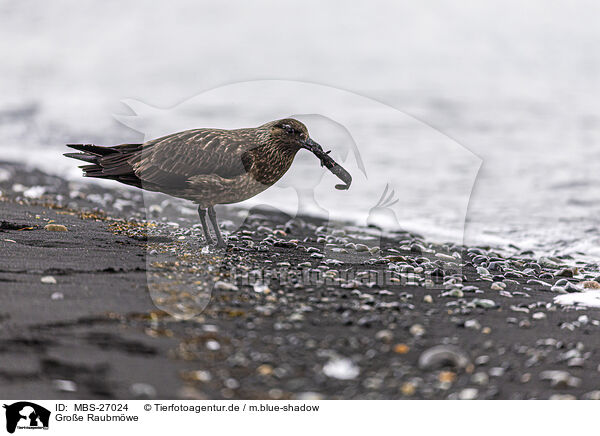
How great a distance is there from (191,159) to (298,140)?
1.03 m

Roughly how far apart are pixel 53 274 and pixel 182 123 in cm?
A: 364

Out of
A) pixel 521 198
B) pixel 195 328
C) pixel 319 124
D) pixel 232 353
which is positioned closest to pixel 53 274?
pixel 195 328

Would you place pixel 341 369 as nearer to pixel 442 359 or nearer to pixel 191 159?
pixel 442 359

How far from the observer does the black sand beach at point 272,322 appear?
12.5 feet

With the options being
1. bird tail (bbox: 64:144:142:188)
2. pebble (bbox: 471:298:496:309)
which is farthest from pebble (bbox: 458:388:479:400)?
bird tail (bbox: 64:144:142:188)

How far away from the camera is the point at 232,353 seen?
4.05m

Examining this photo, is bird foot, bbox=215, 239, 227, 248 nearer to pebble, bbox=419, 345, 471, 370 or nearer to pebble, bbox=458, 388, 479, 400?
pebble, bbox=419, 345, 471, 370

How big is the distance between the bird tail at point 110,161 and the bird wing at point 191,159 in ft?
0.23

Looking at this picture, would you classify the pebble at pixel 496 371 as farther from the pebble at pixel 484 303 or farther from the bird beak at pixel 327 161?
the bird beak at pixel 327 161

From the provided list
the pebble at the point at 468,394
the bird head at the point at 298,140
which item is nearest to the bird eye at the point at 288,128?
the bird head at the point at 298,140
